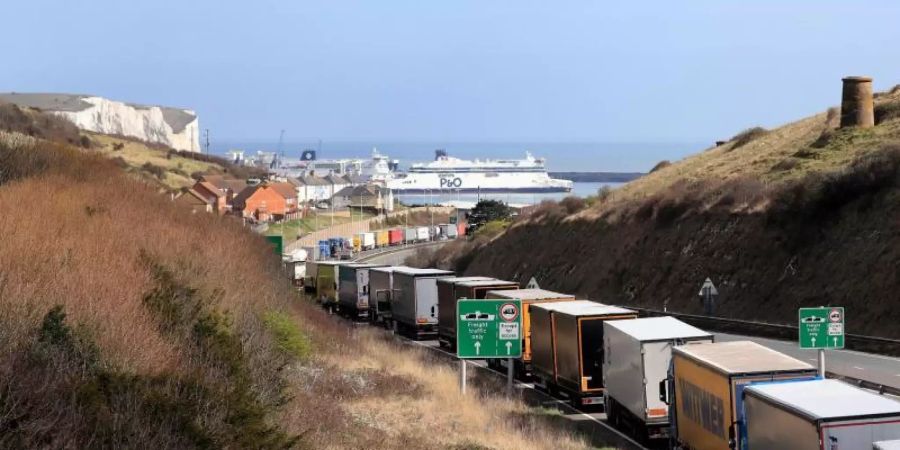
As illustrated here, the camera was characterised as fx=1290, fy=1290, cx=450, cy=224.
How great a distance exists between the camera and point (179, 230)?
3491 centimetres

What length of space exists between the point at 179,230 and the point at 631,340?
15914 millimetres

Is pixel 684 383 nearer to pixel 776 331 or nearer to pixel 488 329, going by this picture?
pixel 488 329

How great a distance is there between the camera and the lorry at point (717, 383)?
16984 mm

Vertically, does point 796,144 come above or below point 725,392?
above

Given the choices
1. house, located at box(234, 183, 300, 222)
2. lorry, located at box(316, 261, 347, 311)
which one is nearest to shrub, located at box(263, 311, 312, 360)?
lorry, located at box(316, 261, 347, 311)

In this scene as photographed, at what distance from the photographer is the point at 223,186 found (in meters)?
148

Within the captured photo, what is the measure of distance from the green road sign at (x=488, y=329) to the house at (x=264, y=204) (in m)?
104

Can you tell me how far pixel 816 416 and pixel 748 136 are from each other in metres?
78.0

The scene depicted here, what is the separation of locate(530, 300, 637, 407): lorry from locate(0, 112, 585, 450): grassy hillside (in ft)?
4.52

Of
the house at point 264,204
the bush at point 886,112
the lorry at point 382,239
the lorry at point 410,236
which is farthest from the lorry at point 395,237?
the bush at point 886,112

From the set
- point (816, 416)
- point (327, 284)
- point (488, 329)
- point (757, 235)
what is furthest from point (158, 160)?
point (816, 416)

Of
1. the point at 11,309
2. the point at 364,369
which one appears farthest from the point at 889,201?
the point at 11,309

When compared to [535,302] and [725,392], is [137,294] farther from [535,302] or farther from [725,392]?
[535,302]

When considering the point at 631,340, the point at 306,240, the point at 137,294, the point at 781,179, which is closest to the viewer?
the point at 137,294
